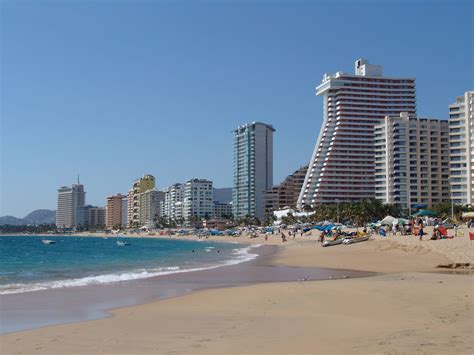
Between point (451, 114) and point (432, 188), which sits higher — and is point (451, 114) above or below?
above

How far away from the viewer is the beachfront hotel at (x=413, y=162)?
111312 millimetres

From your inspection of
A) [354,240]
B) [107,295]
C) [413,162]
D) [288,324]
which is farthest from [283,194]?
[288,324]

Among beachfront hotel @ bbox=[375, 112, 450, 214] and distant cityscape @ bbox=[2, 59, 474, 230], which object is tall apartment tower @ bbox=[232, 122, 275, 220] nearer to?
distant cityscape @ bbox=[2, 59, 474, 230]

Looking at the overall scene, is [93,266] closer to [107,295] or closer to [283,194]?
[107,295]

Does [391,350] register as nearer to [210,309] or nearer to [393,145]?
[210,309]

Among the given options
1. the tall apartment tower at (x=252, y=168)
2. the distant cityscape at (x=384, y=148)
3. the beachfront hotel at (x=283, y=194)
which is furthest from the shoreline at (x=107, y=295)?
the tall apartment tower at (x=252, y=168)

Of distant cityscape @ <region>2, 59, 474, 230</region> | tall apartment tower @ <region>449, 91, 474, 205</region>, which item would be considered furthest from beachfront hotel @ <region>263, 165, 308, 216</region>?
tall apartment tower @ <region>449, 91, 474, 205</region>

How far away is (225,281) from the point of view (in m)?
23.9

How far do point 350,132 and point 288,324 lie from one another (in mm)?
118768

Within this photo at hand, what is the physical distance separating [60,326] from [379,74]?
12932cm

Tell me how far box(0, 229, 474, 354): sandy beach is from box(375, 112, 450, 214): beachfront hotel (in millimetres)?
95604

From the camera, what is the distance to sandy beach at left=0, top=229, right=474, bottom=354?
936 cm

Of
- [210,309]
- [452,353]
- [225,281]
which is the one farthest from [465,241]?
[452,353]

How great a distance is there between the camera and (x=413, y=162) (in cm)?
11231
